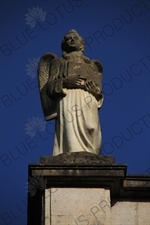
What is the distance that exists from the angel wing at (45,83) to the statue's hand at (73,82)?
0.46 meters

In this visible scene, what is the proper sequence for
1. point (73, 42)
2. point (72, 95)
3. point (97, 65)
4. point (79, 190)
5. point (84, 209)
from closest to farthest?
point (84, 209) < point (79, 190) < point (72, 95) < point (97, 65) < point (73, 42)

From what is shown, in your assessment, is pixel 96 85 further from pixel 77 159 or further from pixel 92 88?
pixel 77 159

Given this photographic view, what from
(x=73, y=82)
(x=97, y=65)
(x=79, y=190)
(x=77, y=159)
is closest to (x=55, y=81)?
(x=73, y=82)

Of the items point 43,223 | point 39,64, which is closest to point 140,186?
point 43,223

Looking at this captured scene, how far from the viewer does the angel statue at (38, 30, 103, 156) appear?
880 inches

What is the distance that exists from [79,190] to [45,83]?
9.68 ft

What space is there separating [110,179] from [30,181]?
1.38 metres

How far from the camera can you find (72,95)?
901 inches

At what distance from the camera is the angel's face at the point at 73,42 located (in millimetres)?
23766

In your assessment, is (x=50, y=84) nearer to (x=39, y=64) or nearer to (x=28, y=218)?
(x=39, y=64)

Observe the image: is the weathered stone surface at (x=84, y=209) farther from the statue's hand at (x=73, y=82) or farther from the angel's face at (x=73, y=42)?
the angel's face at (x=73, y=42)

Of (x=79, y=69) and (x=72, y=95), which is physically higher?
(x=79, y=69)

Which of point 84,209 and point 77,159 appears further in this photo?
point 77,159

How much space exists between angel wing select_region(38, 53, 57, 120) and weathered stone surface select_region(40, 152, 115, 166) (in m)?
1.43
